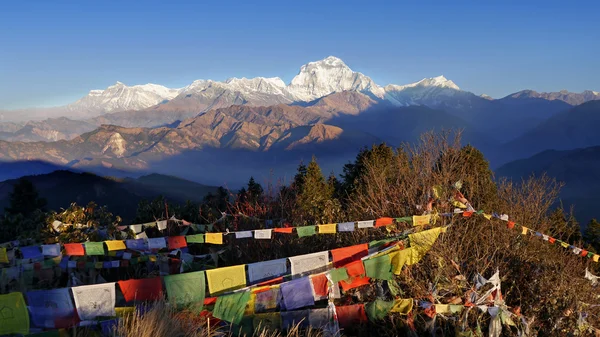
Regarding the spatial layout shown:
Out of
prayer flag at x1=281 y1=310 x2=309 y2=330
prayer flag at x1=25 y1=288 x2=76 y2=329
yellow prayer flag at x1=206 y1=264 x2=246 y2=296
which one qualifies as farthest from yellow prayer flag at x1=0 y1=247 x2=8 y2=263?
prayer flag at x1=281 y1=310 x2=309 y2=330

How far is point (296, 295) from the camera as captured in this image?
7867 mm

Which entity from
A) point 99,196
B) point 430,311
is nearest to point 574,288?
point 430,311

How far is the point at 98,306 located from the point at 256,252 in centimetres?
495

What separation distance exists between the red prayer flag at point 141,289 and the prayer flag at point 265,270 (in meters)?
1.57

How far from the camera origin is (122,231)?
13.7m

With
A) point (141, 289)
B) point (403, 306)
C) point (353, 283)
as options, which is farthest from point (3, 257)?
point (403, 306)

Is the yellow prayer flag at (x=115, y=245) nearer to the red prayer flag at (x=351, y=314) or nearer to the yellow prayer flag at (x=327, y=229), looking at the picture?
the yellow prayer flag at (x=327, y=229)

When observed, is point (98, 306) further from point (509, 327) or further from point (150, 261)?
point (509, 327)

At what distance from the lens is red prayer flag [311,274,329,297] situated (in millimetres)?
8000

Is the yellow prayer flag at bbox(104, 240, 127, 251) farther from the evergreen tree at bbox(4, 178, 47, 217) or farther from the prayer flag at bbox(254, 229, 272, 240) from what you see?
the evergreen tree at bbox(4, 178, 47, 217)

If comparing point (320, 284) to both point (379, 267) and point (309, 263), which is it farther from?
point (379, 267)

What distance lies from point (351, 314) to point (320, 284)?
736 millimetres

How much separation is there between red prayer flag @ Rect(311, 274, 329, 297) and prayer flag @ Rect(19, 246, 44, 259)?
691 cm

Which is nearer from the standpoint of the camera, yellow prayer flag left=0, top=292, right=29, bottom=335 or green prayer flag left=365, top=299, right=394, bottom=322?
yellow prayer flag left=0, top=292, right=29, bottom=335
